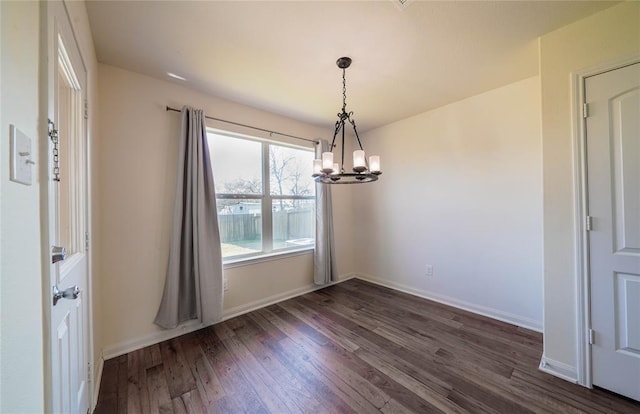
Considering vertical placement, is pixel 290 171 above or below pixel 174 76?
below

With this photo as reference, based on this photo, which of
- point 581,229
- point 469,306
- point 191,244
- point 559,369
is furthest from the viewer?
point 469,306

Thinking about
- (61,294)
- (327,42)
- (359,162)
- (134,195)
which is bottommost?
(61,294)

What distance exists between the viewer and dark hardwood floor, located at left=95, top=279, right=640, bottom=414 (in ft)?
5.21

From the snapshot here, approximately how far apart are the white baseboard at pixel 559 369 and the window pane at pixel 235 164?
3.25m

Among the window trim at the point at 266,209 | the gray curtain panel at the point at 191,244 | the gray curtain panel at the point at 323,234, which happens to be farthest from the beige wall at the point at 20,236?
the gray curtain panel at the point at 323,234

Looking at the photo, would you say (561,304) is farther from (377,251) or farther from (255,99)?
(255,99)

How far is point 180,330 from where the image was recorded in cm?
246

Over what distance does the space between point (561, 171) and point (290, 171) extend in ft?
9.53

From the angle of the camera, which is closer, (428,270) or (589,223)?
(589,223)

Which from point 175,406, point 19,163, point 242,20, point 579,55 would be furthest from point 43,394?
point 579,55

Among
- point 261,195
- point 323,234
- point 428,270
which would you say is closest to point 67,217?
point 261,195

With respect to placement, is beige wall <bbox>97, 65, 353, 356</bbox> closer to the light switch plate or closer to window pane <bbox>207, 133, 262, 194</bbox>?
Result: window pane <bbox>207, 133, 262, 194</bbox>

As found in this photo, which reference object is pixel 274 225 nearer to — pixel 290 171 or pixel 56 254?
pixel 290 171

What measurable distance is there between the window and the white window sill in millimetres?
66
